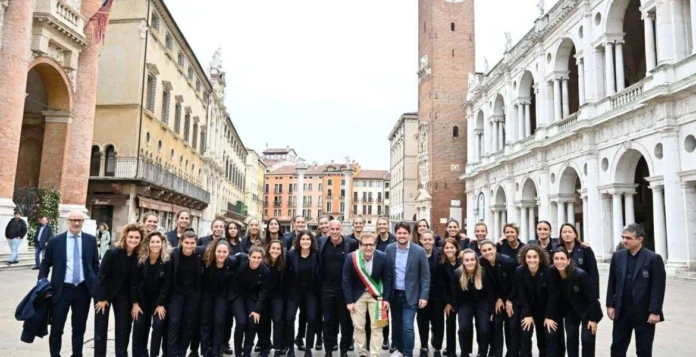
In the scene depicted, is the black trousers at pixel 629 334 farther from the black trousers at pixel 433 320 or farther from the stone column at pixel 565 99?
the stone column at pixel 565 99

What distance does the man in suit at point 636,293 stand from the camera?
550 cm

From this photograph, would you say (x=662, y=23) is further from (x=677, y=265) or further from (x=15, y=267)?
(x=15, y=267)

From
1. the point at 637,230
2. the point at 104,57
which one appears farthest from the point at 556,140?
the point at 104,57

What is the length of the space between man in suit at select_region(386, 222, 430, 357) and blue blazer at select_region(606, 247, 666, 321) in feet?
7.20

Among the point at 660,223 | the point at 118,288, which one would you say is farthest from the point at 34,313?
the point at 660,223

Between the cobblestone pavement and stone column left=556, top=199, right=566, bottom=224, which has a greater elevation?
stone column left=556, top=199, right=566, bottom=224

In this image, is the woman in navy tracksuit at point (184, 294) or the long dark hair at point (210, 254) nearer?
the woman in navy tracksuit at point (184, 294)

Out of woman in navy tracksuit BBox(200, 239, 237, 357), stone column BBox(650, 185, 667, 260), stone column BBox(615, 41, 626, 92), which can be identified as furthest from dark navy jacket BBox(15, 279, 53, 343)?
Answer: stone column BBox(615, 41, 626, 92)

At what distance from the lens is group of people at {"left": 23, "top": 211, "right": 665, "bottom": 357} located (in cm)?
584

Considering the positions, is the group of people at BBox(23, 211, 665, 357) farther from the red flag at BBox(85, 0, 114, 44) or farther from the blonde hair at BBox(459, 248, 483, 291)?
the red flag at BBox(85, 0, 114, 44)

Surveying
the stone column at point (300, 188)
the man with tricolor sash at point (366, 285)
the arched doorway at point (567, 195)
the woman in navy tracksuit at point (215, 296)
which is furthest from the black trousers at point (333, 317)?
the stone column at point (300, 188)

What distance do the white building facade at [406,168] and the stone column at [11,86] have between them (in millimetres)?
44493

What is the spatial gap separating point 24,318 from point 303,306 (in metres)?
3.33

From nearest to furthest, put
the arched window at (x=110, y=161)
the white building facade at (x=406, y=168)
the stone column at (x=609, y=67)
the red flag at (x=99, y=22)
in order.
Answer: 1. the red flag at (x=99, y=22)
2. the stone column at (x=609, y=67)
3. the arched window at (x=110, y=161)
4. the white building facade at (x=406, y=168)
